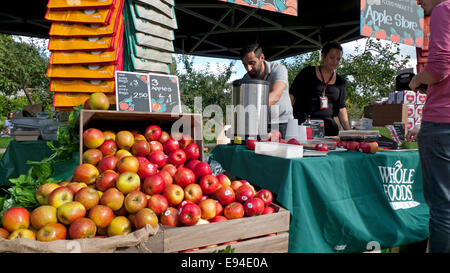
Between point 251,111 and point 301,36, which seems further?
point 301,36

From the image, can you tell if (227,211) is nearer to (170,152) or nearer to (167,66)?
Answer: (170,152)

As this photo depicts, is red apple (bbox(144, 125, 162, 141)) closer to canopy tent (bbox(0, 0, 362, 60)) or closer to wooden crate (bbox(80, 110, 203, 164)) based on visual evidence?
wooden crate (bbox(80, 110, 203, 164))

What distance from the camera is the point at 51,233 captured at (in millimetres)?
1231

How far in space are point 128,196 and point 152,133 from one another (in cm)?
73

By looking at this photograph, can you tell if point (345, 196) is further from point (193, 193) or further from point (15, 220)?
point (15, 220)

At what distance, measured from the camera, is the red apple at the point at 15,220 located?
128cm

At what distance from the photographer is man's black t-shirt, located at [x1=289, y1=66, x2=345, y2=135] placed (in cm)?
330

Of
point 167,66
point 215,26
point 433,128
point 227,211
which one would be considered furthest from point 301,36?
point 227,211

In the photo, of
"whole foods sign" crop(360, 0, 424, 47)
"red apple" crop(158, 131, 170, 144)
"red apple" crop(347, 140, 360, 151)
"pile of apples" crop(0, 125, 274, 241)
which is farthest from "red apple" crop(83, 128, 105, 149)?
"whole foods sign" crop(360, 0, 424, 47)

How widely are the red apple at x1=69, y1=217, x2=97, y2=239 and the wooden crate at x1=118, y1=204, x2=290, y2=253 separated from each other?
19 centimetres

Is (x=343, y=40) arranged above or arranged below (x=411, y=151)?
above

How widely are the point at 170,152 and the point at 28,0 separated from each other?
211 inches

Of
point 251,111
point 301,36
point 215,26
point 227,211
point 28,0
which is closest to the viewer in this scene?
point 227,211

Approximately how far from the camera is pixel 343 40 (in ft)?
21.9
